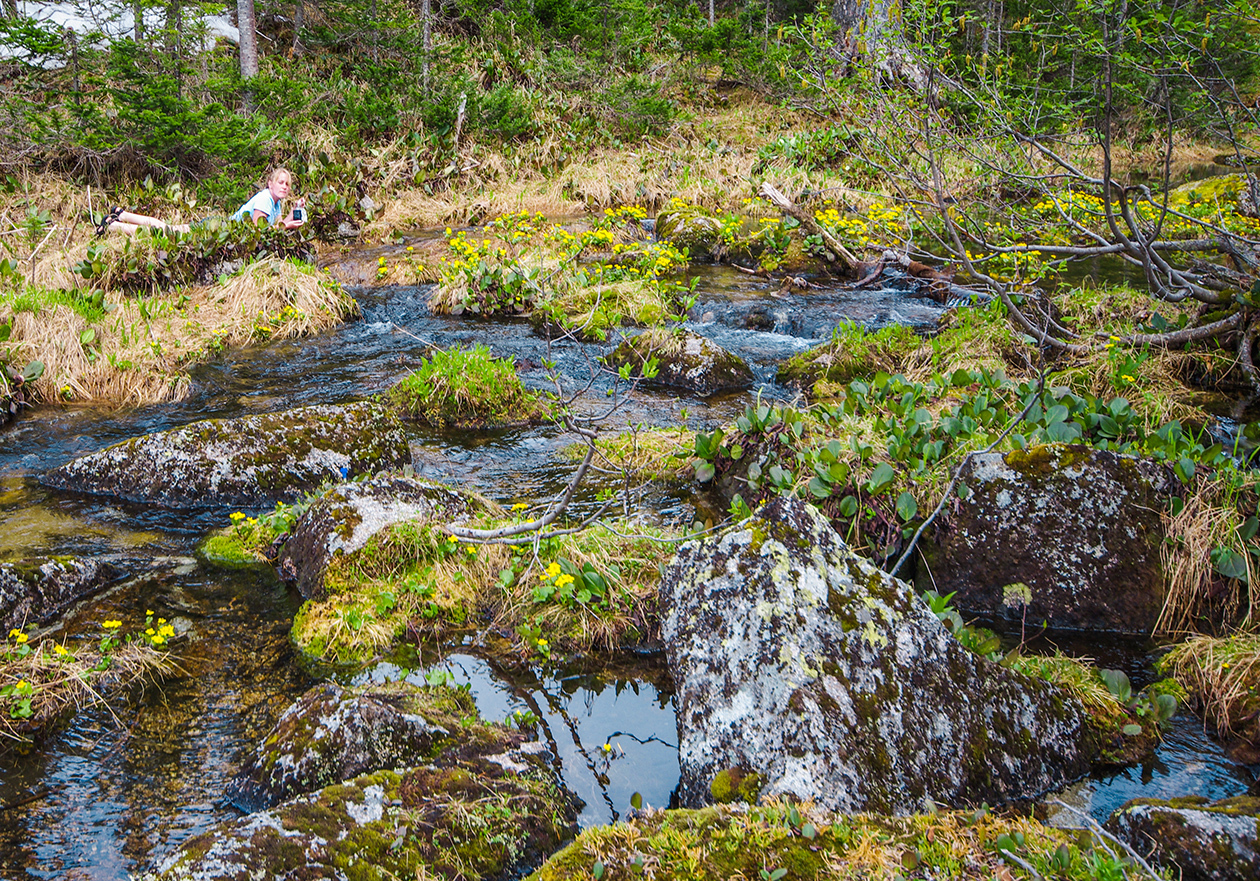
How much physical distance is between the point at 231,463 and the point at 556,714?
3294 mm

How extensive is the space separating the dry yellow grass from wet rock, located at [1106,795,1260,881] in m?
7.73

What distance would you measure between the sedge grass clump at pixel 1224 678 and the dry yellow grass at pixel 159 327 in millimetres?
7737

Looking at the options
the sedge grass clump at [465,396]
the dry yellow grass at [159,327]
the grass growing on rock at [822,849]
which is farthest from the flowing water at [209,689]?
the grass growing on rock at [822,849]

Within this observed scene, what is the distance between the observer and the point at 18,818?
9.45ft

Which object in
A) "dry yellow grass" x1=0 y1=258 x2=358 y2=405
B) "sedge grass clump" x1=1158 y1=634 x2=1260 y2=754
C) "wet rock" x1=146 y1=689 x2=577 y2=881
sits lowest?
"sedge grass clump" x1=1158 y1=634 x2=1260 y2=754

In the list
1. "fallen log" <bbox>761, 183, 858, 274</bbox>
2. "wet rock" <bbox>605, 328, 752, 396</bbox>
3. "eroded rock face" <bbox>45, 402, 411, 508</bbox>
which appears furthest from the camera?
"fallen log" <bbox>761, 183, 858, 274</bbox>

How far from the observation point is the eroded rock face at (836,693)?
103 inches

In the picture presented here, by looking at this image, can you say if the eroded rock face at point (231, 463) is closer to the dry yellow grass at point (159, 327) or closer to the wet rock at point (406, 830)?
the dry yellow grass at point (159, 327)

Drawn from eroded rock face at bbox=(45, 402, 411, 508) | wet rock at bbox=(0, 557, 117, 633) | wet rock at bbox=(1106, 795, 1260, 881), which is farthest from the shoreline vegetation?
eroded rock face at bbox=(45, 402, 411, 508)

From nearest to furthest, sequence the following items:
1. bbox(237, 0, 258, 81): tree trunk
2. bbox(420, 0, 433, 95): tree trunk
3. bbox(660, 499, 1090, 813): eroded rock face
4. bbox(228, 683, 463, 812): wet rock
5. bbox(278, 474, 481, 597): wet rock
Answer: bbox(660, 499, 1090, 813): eroded rock face, bbox(228, 683, 463, 812): wet rock, bbox(278, 474, 481, 597): wet rock, bbox(237, 0, 258, 81): tree trunk, bbox(420, 0, 433, 95): tree trunk

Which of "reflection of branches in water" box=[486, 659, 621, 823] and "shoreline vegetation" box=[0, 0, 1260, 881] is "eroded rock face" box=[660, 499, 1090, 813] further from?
"reflection of branches in water" box=[486, 659, 621, 823]

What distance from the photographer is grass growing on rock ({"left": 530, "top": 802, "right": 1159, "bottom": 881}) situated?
199 centimetres

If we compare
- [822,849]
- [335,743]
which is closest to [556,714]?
[335,743]

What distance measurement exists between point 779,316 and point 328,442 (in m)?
5.36
